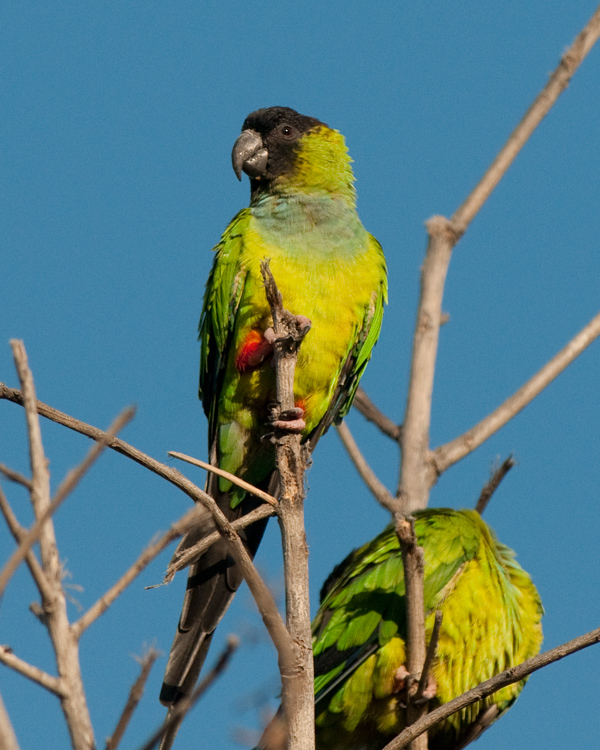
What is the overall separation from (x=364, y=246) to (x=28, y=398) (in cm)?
331

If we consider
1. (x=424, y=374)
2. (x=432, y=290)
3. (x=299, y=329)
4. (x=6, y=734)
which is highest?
(x=432, y=290)

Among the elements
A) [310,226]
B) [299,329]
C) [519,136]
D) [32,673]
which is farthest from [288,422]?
[519,136]

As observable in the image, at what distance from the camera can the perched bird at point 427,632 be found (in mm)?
4543

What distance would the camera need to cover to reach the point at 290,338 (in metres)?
3.26

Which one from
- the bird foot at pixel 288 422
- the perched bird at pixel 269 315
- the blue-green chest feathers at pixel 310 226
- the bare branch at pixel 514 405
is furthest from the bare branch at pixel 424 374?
the bird foot at pixel 288 422

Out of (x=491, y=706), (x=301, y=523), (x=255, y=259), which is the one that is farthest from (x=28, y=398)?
(x=491, y=706)

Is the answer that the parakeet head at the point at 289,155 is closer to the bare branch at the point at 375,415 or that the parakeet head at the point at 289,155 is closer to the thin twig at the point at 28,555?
the bare branch at the point at 375,415

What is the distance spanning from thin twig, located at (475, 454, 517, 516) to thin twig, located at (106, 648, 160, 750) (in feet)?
9.51

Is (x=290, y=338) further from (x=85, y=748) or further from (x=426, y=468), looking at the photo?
(x=426, y=468)

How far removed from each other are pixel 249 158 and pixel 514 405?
7.42 feet

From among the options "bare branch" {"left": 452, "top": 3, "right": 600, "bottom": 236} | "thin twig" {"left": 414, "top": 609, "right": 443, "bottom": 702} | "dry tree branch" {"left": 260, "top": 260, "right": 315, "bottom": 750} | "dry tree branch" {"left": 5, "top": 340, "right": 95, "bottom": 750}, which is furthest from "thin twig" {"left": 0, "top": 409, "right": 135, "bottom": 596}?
"bare branch" {"left": 452, "top": 3, "right": 600, "bottom": 236}

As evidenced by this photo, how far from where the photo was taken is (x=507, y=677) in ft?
8.58

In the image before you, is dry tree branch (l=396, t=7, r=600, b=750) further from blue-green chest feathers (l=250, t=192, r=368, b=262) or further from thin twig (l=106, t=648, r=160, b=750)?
thin twig (l=106, t=648, r=160, b=750)

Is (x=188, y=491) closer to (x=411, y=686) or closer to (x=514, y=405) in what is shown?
(x=411, y=686)
